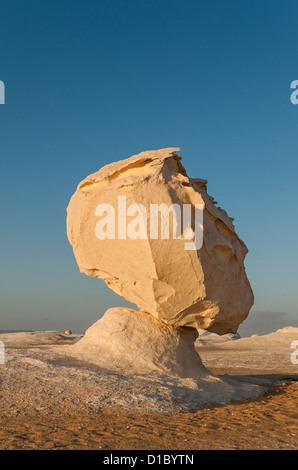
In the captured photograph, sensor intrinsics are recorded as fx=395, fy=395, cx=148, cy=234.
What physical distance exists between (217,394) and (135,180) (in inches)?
187

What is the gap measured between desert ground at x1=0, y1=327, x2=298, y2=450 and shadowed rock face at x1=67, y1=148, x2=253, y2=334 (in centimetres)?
190

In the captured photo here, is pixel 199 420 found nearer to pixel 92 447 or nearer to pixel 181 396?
pixel 181 396

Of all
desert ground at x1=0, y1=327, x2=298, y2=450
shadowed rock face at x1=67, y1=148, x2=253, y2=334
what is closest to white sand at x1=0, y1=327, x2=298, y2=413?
desert ground at x1=0, y1=327, x2=298, y2=450

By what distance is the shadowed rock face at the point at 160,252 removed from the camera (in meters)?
8.16

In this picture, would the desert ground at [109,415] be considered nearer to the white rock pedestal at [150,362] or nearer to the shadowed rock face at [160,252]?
the white rock pedestal at [150,362]

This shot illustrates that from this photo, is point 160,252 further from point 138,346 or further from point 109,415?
point 109,415

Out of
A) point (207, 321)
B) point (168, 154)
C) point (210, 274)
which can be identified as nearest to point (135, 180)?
point (168, 154)

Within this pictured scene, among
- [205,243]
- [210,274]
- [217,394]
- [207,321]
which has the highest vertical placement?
[205,243]

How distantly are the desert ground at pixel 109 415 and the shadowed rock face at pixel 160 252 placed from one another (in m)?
1.90

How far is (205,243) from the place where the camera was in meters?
8.56

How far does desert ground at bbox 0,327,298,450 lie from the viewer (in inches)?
197

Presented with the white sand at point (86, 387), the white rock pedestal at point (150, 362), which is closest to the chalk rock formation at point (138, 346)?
the white rock pedestal at point (150, 362)

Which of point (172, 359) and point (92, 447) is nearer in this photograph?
point (92, 447)

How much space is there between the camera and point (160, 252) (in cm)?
806
